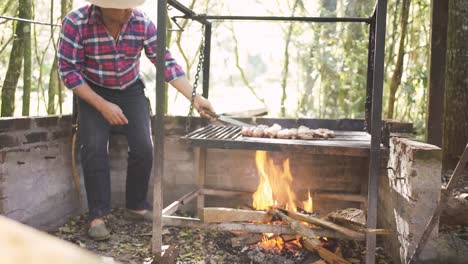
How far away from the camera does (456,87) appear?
413 cm

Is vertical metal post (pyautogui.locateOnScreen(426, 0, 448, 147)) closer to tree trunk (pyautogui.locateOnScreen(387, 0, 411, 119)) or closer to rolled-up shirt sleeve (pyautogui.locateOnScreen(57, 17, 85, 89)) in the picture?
tree trunk (pyautogui.locateOnScreen(387, 0, 411, 119))

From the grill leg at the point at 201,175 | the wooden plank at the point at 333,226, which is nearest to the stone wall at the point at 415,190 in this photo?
the wooden plank at the point at 333,226

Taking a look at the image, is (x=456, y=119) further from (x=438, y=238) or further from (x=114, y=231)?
(x=114, y=231)

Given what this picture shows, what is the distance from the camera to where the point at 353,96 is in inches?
334

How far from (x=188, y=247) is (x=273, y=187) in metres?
1.05

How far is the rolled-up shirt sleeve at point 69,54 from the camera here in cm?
383

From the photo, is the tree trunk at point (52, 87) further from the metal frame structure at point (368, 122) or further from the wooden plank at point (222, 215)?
the wooden plank at point (222, 215)

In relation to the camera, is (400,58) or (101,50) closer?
(101,50)

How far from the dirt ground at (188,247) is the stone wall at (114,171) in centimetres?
34

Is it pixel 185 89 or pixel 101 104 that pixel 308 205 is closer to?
pixel 185 89

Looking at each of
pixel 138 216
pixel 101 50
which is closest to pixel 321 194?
pixel 138 216

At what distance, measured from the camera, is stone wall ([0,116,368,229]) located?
12.4 feet

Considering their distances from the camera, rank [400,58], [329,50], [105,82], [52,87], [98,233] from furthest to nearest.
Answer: [329,50] → [400,58] → [52,87] → [105,82] → [98,233]

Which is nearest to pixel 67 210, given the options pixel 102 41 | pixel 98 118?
pixel 98 118
